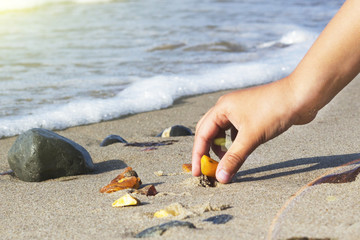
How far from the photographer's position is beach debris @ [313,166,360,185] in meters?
2.01

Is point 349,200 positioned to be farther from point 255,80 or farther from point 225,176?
point 255,80

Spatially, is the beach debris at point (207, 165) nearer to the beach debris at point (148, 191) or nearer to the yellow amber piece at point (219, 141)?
the yellow amber piece at point (219, 141)

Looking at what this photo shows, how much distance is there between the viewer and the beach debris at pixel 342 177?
201 centimetres

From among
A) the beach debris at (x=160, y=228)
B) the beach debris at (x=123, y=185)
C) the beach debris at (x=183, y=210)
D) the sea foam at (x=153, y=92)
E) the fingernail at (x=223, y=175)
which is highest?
the fingernail at (x=223, y=175)

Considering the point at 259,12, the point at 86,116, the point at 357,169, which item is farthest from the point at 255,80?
the point at 259,12

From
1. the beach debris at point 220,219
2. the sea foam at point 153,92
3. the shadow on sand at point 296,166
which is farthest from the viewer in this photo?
the sea foam at point 153,92

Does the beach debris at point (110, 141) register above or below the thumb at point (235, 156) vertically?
below

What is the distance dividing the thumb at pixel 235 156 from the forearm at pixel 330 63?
24 cm

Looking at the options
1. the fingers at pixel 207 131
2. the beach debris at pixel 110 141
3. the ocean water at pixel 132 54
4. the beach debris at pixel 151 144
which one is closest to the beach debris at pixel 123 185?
the fingers at pixel 207 131

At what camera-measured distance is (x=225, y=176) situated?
6.15ft

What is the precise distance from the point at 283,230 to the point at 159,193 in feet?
2.51

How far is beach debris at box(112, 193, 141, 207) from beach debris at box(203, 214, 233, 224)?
15.8 inches

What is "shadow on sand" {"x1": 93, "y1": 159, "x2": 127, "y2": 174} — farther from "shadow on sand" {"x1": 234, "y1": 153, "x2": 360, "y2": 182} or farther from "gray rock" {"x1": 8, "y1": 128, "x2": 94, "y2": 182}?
"shadow on sand" {"x1": 234, "y1": 153, "x2": 360, "y2": 182}

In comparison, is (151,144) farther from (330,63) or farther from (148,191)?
(330,63)
